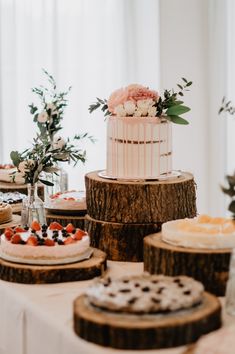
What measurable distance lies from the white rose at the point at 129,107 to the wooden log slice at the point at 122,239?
41 cm

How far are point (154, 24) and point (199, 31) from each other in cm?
40

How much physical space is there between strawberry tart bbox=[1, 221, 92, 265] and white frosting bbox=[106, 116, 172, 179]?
34 cm

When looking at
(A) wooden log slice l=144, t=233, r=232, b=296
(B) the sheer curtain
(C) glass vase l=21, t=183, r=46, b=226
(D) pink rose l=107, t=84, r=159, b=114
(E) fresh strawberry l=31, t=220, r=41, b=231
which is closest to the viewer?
(A) wooden log slice l=144, t=233, r=232, b=296

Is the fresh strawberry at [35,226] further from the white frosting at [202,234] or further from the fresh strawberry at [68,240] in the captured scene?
the white frosting at [202,234]

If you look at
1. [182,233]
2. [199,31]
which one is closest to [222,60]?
[199,31]

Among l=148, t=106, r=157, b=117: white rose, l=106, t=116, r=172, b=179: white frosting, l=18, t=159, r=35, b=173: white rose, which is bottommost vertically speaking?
l=18, t=159, r=35, b=173: white rose

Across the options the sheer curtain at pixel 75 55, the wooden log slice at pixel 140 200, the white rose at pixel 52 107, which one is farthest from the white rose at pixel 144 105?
the sheer curtain at pixel 75 55

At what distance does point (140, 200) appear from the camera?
2.36 metres

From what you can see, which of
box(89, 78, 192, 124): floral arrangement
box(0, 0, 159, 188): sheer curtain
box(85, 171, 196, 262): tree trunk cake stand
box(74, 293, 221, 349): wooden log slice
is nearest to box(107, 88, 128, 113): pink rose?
box(89, 78, 192, 124): floral arrangement

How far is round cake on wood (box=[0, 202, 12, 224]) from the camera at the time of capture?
2693 millimetres

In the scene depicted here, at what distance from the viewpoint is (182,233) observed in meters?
2.01

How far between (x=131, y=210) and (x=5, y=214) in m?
0.61

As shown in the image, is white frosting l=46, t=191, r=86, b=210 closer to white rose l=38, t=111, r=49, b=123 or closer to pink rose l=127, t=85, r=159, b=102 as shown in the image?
white rose l=38, t=111, r=49, b=123

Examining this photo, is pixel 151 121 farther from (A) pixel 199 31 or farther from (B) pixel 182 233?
(A) pixel 199 31
